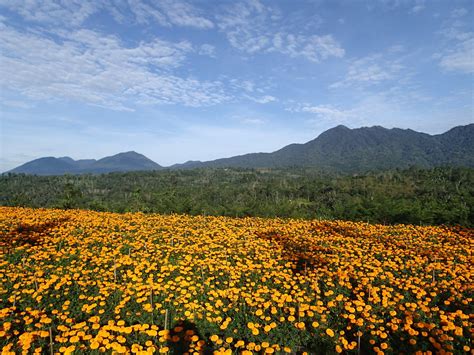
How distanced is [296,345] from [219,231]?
6.63 meters

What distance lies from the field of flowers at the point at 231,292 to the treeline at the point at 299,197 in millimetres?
5962

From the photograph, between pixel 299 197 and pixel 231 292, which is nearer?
pixel 231 292

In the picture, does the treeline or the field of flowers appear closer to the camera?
the field of flowers

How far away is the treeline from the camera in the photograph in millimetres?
17422

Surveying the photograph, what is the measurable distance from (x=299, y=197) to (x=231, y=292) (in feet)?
345

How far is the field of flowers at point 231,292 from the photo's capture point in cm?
540

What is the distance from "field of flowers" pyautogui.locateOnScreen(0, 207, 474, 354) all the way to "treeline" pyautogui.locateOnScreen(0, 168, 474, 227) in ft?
19.6

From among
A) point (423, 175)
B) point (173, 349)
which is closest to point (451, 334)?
point (173, 349)

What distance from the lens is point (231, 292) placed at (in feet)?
23.3

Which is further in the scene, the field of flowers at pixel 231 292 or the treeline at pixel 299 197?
the treeline at pixel 299 197

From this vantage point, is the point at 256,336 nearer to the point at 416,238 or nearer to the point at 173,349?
the point at 173,349

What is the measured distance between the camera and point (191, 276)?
8023 mm

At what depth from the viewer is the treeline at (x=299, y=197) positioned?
1742cm

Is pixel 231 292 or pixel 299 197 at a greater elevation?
pixel 231 292
